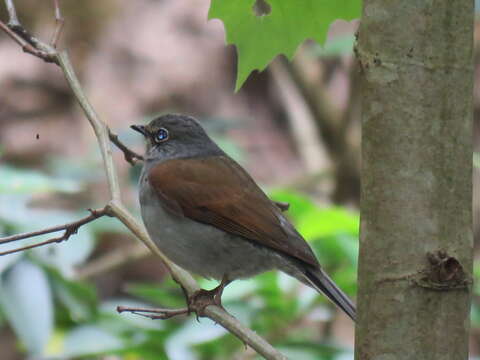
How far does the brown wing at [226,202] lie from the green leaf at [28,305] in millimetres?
764

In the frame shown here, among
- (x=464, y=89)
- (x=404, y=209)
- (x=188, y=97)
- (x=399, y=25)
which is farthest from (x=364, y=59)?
(x=188, y=97)

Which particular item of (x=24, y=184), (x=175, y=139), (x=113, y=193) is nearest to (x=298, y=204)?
(x=175, y=139)

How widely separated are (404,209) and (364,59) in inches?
11.6

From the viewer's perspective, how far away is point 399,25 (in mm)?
1502

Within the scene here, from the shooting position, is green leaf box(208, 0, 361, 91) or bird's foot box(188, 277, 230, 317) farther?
bird's foot box(188, 277, 230, 317)

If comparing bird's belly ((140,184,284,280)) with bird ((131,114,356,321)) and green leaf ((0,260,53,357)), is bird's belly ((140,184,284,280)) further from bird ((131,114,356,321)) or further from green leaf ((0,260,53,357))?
green leaf ((0,260,53,357))

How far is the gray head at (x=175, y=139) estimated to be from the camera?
3.81 metres

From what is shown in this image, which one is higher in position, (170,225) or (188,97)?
(188,97)

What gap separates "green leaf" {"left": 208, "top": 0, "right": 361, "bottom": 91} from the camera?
2.02m

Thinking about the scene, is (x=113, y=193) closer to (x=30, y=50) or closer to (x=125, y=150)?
(x=125, y=150)

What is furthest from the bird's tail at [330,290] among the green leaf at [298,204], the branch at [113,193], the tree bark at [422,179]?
the tree bark at [422,179]

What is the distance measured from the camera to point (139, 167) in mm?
4637

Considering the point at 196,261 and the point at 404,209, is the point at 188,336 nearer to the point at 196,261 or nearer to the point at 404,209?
the point at 196,261

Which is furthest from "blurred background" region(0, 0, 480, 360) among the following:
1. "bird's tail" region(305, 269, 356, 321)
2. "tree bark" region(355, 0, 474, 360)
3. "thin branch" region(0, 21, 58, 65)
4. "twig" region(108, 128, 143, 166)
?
"tree bark" region(355, 0, 474, 360)
